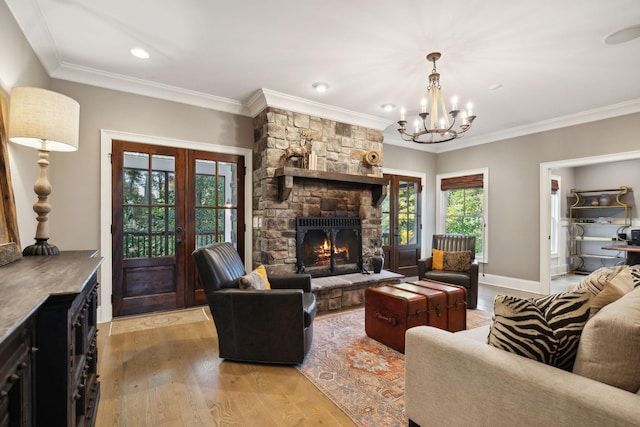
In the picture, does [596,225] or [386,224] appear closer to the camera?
[386,224]

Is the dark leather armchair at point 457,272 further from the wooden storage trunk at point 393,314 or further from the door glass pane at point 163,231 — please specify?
the door glass pane at point 163,231

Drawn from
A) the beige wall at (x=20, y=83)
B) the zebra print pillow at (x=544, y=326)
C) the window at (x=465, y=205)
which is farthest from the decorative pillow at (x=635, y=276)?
the window at (x=465, y=205)

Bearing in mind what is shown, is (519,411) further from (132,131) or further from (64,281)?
(132,131)

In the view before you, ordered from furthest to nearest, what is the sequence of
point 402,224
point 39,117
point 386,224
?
point 402,224
point 386,224
point 39,117

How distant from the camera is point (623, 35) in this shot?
2561mm

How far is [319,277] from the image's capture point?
4.24 m

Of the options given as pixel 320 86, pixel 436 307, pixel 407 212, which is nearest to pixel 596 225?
pixel 407 212

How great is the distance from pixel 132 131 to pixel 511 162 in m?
5.83

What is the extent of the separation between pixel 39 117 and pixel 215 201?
90.0 inches

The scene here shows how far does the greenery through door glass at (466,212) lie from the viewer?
591cm

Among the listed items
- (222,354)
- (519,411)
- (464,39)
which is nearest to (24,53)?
(222,354)

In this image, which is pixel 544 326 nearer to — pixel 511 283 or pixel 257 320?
pixel 257 320

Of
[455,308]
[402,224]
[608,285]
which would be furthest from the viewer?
[402,224]

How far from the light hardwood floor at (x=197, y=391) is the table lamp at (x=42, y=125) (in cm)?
108
